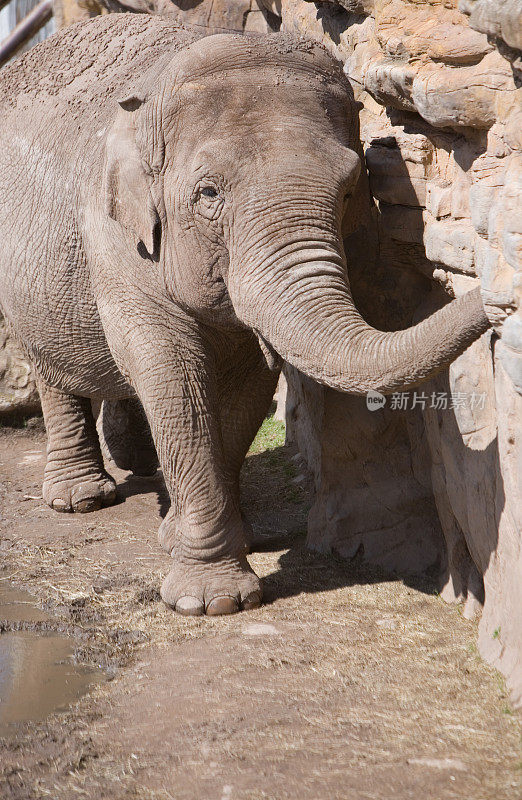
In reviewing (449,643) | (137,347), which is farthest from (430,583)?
(137,347)

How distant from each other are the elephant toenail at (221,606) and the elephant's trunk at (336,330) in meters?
1.33

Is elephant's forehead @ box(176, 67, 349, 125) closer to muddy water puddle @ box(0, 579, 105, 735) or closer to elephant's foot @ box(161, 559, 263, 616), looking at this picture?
elephant's foot @ box(161, 559, 263, 616)

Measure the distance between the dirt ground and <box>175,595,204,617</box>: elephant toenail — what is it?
0.06 metres

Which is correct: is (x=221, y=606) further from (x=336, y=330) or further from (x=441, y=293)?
(x=441, y=293)

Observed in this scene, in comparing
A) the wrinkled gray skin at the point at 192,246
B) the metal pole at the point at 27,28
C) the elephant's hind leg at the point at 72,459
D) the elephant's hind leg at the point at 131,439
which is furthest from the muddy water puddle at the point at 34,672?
the metal pole at the point at 27,28

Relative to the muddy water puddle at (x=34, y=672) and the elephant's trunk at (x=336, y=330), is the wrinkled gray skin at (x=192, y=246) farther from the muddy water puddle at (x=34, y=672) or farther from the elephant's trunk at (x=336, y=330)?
the muddy water puddle at (x=34, y=672)

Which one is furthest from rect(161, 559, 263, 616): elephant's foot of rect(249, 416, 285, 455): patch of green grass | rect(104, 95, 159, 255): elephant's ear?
rect(249, 416, 285, 455): patch of green grass

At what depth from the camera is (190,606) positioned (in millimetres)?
4938

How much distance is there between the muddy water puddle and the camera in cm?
414

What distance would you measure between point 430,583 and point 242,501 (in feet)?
6.81

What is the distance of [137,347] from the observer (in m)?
5.04

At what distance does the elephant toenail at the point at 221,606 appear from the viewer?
4922 mm

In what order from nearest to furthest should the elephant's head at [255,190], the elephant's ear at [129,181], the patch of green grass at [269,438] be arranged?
the elephant's head at [255,190] < the elephant's ear at [129,181] < the patch of green grass at [269,438]

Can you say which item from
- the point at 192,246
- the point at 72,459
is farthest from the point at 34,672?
the point at 72,459
